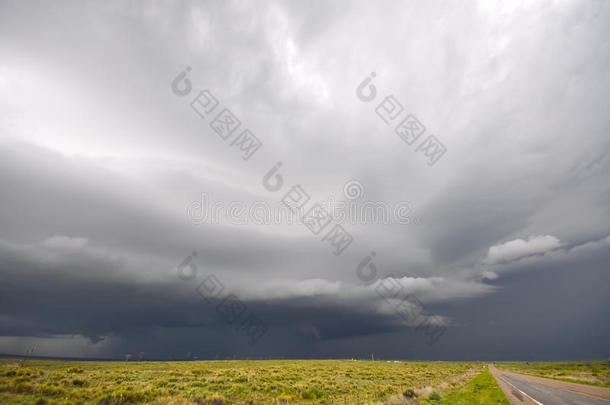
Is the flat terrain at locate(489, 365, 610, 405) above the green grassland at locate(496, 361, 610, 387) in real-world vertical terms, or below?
above

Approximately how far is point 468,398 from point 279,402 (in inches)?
569

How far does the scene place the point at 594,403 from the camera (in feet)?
62.6

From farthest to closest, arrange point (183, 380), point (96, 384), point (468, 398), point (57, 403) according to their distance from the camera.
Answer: point (183, 380)
point (96, 384)
point (468, 398)
point (57, 403)

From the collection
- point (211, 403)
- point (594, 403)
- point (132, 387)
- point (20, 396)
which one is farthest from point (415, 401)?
point (20, 396)

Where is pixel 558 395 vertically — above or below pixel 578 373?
above

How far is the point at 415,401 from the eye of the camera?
68.3 ft

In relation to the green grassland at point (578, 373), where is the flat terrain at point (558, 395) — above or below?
above

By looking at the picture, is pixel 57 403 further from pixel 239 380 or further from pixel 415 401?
pixel 415 401

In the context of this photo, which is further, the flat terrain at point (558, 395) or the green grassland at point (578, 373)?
the green grassland at point (578, 373)

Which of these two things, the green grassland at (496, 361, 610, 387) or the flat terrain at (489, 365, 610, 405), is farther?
the green grassland at (496, 361, 610, 387)

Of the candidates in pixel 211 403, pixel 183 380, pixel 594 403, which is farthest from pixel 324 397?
pixel 594 403

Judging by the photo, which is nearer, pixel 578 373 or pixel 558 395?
pixel 558 395

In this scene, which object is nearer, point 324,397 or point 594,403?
point 594,403

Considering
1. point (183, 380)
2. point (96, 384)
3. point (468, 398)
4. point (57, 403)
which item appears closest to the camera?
point (57, 403)
